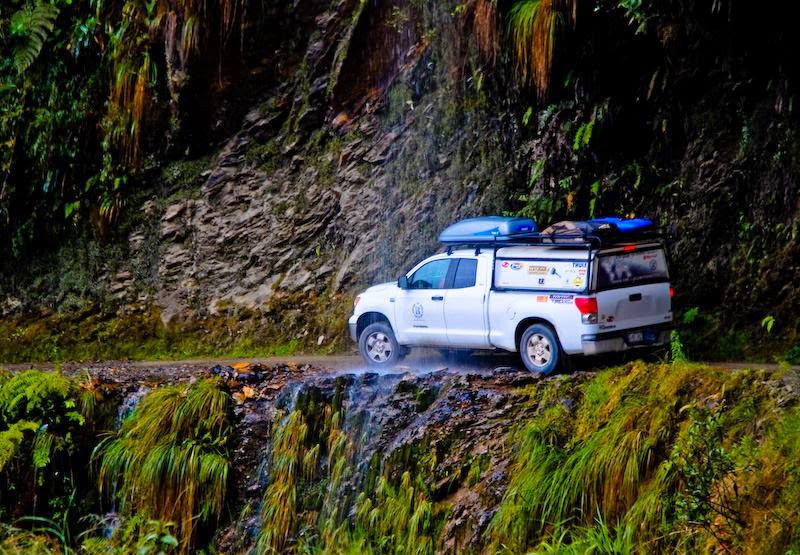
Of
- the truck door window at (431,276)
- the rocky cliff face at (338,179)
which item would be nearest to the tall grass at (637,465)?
the truck door window at (431,276)

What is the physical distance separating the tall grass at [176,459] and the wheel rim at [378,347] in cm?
226

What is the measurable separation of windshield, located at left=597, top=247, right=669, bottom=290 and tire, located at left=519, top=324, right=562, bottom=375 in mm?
866

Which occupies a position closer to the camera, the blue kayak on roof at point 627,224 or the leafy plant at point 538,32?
the blue kayak on roof at point 627,224

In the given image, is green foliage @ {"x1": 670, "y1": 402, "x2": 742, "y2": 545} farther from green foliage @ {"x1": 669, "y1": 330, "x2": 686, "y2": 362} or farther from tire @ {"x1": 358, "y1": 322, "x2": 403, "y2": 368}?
tire @ {"x1": 358, "y1": 322, "x2": 403, "y2": 368}

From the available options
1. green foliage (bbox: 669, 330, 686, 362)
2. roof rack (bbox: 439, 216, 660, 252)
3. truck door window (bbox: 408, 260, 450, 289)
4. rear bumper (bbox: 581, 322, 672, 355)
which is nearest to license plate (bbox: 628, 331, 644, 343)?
rear bumper (bbox: 581, 322, 672, 355)

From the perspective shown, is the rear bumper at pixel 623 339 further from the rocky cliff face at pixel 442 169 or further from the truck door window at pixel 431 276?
the truck door window at pixel 431 276

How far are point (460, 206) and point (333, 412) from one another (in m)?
5.76

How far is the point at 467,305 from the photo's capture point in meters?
12.0

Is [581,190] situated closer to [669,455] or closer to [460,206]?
[460,206]

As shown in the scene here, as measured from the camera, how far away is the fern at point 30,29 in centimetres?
1838

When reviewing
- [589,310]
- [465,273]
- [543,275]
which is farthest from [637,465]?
[465,273]

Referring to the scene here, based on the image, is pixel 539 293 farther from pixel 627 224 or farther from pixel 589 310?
pixel 627 224

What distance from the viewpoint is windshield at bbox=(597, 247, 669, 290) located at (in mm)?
10922

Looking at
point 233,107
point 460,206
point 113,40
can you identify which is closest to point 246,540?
point 460,206
